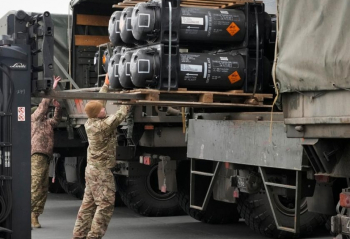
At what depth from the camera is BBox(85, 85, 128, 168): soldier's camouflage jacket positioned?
9758mm

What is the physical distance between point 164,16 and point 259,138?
1.60m

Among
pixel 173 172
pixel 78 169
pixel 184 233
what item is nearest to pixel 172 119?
pixel 173 172

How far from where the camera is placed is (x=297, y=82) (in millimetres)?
7219

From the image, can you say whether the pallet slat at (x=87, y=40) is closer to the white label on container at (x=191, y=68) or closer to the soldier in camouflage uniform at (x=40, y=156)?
the soldier in camouflage uniform at (x=40, y=156)

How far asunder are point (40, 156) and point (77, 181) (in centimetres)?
349

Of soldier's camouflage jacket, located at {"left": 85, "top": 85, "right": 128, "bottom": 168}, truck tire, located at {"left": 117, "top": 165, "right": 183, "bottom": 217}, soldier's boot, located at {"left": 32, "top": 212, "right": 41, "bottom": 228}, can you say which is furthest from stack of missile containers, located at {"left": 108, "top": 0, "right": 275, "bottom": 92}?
truck tire, located at {"left": 117, "top": 165, "right": 183, "bottom": 217}

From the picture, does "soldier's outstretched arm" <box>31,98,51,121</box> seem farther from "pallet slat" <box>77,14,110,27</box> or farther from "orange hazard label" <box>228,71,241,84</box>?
"orange hazard label" <box>228,71,241,84</box>

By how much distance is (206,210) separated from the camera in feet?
39.9

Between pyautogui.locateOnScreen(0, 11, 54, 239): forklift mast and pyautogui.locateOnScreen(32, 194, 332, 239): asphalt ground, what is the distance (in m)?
2.93

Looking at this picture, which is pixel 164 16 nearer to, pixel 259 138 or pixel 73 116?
pixel 259 138

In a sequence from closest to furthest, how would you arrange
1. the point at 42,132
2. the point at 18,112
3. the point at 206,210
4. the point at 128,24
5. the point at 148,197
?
1. the point at 18,112
2. the point at 128,24
3. the point at 206,210
4. the point at 42,132
5. the point at 148,197

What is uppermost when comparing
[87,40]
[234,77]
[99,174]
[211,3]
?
[211,3]

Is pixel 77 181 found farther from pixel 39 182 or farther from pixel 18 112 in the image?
pixel 18 112

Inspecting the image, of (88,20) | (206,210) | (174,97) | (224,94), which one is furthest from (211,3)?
(88,20)
